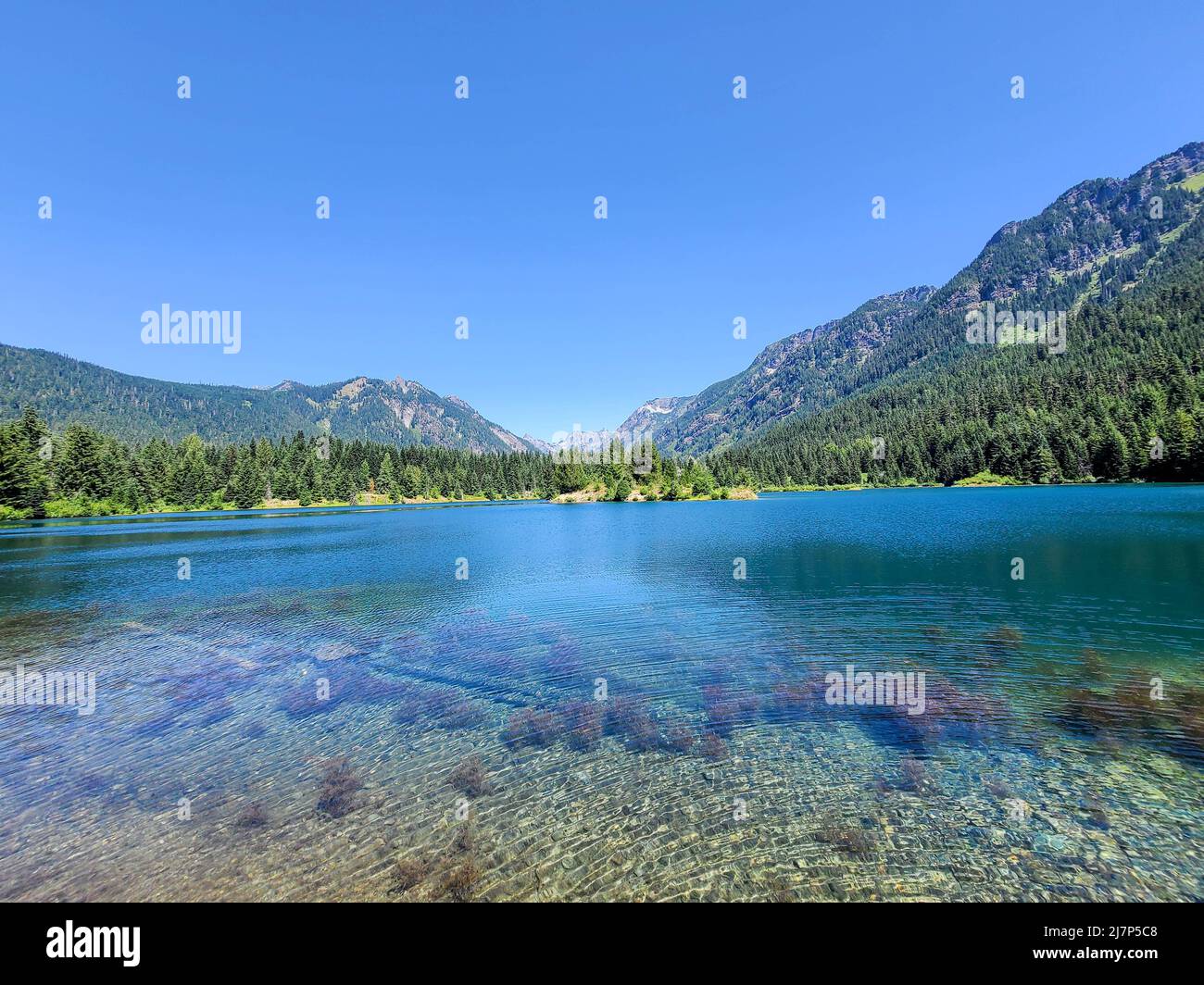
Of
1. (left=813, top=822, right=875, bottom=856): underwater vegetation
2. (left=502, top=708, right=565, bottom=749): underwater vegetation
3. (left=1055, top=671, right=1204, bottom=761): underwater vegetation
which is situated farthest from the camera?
(left=502, top=708, right=565, bottom=749): underwater vegetation

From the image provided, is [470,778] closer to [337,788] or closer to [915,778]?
[337,788]

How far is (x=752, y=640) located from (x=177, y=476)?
18632cm

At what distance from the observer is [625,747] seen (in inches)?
525

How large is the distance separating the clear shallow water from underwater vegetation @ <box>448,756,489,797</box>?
0.28ft

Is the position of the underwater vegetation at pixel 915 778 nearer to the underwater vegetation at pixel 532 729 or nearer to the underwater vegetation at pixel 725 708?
the underwater vegetation at pixel 725 708

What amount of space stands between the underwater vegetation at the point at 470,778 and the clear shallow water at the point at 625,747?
0.08 m

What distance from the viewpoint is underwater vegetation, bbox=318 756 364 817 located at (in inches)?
432

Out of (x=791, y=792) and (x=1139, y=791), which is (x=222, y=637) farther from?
(x=1139, y=791)

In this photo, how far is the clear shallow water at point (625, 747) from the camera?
8.89 m

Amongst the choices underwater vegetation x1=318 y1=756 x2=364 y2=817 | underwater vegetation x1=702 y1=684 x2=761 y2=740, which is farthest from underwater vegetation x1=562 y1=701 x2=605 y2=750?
underwater vegetation x1=318 y1=756 x2=364 y2=817

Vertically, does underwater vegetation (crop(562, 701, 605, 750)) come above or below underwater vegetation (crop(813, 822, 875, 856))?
below

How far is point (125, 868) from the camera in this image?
9.20 metres

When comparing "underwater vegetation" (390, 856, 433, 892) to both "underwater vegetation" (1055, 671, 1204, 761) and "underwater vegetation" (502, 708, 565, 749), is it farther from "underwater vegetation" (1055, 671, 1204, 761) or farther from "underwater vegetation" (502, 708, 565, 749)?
"underwater vegetation" (1055, 671, 1204, 761)
